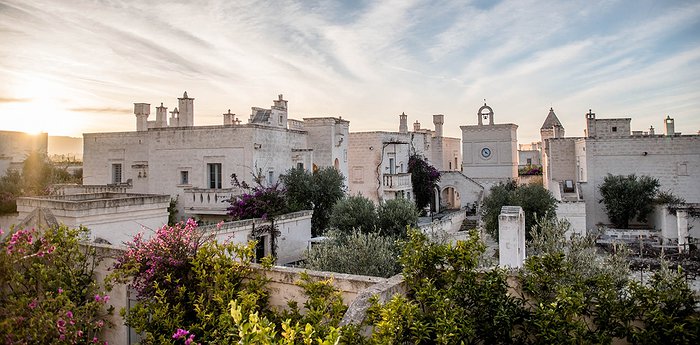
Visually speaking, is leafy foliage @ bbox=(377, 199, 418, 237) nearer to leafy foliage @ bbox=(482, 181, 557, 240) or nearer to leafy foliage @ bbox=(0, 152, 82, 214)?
leafy foliage @ bbox=(482, 181, 557, 240)

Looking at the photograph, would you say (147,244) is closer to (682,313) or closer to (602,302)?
(602,302)

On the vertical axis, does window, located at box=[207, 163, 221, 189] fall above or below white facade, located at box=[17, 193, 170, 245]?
above

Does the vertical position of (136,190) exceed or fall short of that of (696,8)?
it falls short

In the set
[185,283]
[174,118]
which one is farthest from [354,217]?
[174,118]

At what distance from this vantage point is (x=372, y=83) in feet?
77.2

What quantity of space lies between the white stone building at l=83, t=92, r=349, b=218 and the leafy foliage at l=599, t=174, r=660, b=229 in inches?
676

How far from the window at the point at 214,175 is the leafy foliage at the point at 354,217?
696cm

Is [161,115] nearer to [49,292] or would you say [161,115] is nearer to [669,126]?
[49,292]

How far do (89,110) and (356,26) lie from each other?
11.9 meters

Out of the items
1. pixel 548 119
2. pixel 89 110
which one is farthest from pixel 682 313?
pixel 548 119

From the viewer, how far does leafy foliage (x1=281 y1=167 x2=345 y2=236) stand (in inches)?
950

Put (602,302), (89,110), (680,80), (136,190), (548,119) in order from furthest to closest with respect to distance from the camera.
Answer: (548,119), (136,190), (89,110), (680,80), (602,302)

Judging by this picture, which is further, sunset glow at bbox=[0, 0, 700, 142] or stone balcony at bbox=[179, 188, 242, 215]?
stone balcony at bbox=[179, 188, 242, 215]

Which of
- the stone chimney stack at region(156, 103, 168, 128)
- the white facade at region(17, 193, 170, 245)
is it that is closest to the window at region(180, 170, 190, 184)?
the stone chimney stack at region(156, 103, 168, 128)
